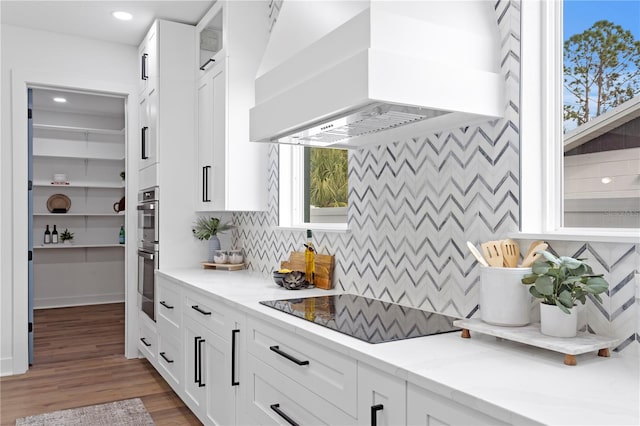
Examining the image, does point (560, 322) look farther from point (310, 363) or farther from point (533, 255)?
point (310, 363)

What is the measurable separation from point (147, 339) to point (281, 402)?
7.81 feet

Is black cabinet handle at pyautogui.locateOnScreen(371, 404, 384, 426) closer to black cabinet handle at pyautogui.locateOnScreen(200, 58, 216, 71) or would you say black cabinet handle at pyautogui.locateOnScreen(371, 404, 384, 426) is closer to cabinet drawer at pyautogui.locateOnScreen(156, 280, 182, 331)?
cabinet drawer at pyautogui.locateOnScreen(156, 280, 182, 331)

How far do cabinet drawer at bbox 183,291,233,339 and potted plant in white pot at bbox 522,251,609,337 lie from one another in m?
1.42

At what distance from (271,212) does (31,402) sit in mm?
1982

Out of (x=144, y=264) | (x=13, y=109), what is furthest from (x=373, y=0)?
(x=13, y=109)

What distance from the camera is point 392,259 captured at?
2.22 meters

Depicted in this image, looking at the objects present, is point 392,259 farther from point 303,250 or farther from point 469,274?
point 303,250

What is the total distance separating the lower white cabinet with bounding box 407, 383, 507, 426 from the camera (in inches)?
42.3

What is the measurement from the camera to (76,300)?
682cm

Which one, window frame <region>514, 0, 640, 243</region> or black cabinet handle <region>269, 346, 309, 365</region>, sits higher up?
window frame <region>514, 0, 640, 243</region>

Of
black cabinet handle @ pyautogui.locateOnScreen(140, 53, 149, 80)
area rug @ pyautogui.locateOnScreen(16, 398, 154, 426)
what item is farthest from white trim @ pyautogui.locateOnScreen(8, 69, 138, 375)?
area rug @ pyautogui.locateOnScreen(16, 398, 154, 426)

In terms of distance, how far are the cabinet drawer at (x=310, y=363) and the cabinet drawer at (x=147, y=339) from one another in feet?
6.20

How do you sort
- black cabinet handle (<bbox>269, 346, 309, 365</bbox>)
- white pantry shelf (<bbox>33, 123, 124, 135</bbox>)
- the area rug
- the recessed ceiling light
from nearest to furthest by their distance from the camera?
black cabinet handle (<bbox>269, 346, 309, 365</bbox>) < the area rug < the recessed ceiling light < white pantry shelf (<bbox>33, 123, 124, 135</bbox>)

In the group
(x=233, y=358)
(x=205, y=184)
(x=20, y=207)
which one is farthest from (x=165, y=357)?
(x=20, y=207)
